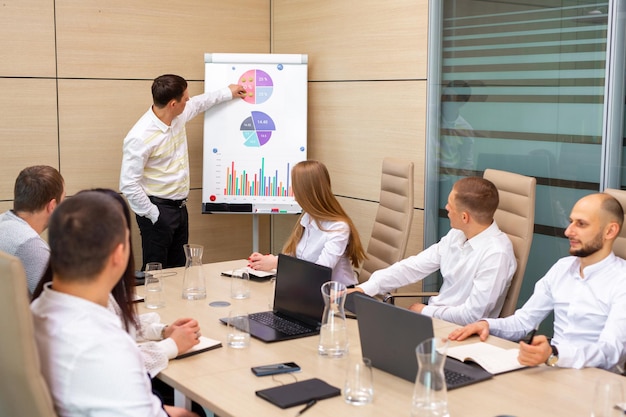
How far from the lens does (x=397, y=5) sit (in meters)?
5.45

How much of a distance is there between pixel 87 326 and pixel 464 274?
224 cm

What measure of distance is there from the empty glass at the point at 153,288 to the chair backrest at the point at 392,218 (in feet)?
4.31

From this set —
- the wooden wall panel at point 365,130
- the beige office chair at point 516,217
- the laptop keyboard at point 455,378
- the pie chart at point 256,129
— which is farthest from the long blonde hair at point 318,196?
the pie chart at point 256,129

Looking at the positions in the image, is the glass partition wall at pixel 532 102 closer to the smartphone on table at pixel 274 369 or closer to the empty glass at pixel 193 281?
the empty glass at pixel 193 281

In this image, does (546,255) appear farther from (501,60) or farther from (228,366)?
(228,366)

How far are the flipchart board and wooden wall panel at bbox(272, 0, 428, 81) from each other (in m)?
0.25

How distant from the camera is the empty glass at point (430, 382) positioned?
2094 millimetres

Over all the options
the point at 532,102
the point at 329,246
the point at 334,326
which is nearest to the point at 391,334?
the point at 334,326

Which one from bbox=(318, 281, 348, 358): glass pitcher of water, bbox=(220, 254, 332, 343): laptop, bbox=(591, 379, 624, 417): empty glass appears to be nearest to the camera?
bbox=(591, 379, 624, 417): empty glass

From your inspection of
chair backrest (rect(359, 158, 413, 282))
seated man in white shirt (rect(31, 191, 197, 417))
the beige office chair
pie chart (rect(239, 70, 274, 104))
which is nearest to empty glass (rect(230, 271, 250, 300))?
the beige office chair

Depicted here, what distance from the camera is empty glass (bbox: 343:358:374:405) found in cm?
233

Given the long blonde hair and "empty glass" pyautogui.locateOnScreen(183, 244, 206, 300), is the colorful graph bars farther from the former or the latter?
"empty glass" pyautogui.locateOnScreen(183, 244, 206, 300)

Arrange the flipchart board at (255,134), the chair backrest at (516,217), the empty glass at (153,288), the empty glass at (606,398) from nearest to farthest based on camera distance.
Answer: the empty glass at (606,398) → the empty glass at (153,288) → the chair backrest at (516,217) → the flipchart board at (255,134)

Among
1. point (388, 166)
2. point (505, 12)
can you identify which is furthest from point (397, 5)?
point (388, 166)
